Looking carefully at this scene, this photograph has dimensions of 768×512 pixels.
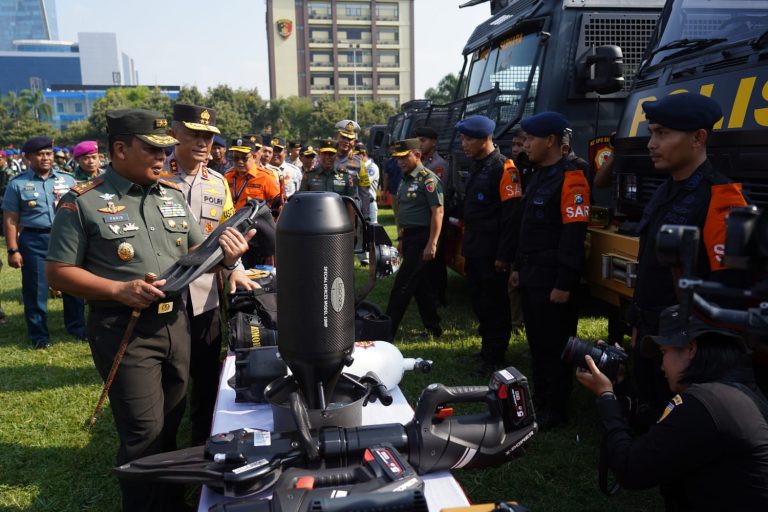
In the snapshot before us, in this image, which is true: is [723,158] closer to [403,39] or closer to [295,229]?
[295,229]

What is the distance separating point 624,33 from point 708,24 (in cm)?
194

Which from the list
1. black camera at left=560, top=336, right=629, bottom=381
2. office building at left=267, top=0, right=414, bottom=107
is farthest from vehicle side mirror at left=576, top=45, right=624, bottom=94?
office building at left=267, top=0, right=414, bottom=107

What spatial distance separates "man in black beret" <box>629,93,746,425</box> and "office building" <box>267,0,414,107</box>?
78.5m

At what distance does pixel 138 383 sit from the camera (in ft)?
7.95

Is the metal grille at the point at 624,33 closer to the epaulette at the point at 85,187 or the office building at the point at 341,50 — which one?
the epaulette at the point at 85,187

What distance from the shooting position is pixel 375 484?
1.39 meters

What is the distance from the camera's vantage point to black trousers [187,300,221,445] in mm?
3221

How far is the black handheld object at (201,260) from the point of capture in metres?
2.36

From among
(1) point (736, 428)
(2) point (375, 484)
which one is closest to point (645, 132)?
(1) point (736, 428)

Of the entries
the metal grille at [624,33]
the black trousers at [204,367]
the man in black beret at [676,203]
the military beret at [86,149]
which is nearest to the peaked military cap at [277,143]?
the military beret at [86,149]

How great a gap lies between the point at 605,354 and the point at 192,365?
2.17 meters

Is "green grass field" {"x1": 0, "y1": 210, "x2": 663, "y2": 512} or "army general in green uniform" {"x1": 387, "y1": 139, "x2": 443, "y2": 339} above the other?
"army general in green uniform" {"x1": 387, "y1": 139, "x2": 443, "y2": 339}

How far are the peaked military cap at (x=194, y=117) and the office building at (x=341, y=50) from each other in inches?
3050

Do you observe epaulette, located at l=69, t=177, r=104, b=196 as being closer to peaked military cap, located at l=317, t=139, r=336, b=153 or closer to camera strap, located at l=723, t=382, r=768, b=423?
camera strap, located at l=723, t=382, r=768, b=423
